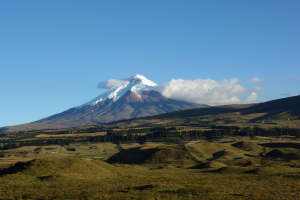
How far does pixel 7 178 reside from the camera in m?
68.8

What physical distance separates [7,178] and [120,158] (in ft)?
268

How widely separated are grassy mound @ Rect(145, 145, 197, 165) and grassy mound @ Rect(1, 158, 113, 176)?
45054 millimetres

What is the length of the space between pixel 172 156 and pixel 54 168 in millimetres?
67274

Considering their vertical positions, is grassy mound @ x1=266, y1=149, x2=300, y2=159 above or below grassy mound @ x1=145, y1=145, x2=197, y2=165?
below

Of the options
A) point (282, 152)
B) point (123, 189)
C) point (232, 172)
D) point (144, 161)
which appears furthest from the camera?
point (282, 152)

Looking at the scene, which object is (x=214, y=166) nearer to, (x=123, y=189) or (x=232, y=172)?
(x=232, y=172)

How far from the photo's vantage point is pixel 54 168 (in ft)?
268

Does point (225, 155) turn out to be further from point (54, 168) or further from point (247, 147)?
point (54, 168)

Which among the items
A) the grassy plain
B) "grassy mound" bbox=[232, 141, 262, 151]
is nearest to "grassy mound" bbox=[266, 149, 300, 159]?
"grassy mound" bbox=[232, 141, 262, 151]

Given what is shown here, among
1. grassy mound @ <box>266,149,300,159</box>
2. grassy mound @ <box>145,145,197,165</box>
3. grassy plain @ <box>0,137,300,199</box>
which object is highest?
grassy plain @ <box>0,137,300,199</box>

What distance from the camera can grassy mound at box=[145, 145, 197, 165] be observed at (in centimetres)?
→ 13000

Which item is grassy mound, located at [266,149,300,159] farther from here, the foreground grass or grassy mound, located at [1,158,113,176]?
grassy mound, located at [1,158,113,176]

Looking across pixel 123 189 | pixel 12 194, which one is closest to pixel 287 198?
pixel 123 189

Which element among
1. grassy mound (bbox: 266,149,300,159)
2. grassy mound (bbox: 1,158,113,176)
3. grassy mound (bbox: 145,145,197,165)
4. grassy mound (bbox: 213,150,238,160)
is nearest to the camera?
grassy mound (bbox: 1,158,113,176)
